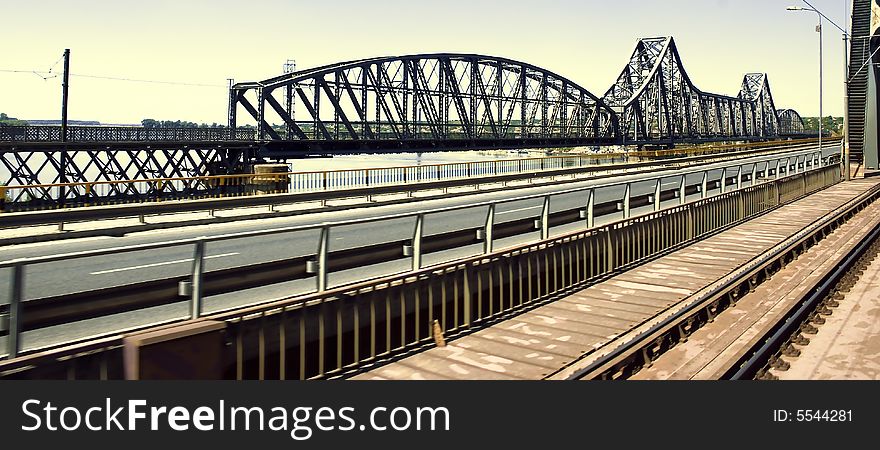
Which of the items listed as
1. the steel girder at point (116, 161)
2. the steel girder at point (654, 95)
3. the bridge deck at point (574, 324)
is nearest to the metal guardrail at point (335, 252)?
the bridge deck at point (574, 324)

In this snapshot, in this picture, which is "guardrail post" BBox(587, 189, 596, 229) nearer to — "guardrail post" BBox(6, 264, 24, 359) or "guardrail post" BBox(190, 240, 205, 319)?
"guardrail post" BBox(190, 240, 205, 319)

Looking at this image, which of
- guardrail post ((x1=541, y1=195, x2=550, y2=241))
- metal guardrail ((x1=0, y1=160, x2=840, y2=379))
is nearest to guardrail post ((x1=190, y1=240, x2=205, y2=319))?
metal guardrail ((x1=0, y1=160, x2=840, y2=379))

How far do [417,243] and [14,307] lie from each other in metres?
5.63

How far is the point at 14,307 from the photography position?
22.9 ft

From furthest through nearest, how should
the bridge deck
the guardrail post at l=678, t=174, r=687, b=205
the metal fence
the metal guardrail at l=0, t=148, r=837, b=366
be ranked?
the guardrail post at l=678, t=174, r=687, b=205, the bridge deck, the metal fence, the metal guardrail at l=0, t=148, r=837, b=366

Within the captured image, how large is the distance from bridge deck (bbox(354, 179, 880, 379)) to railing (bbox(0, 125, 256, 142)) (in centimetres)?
4187

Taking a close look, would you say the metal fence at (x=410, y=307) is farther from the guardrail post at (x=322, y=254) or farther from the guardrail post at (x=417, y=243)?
the guardrail post at (x=322, y=254)

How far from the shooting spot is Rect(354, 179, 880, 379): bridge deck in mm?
10023
